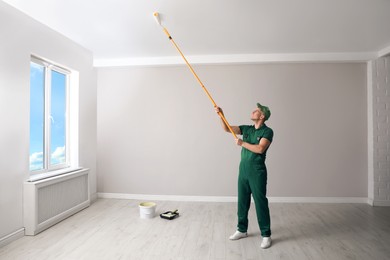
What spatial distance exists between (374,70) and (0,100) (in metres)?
5.00

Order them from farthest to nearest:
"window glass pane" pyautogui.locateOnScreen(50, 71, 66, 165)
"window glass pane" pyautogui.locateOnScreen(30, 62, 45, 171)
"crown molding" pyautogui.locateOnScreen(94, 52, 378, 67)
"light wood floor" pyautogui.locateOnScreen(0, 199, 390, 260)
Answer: "crown molding" pyautogui.locateOnScreen(94, 52, 378, 67) < "window glass pane" pyautogui.locateOnScreen(50, 71, 66, 165) < "window glass pane" pyautogui.locateOnScreen(30, 62, 45, 171) < "light wood floor" pyautogui.locateOnScreen(0, 199, 390, 260)

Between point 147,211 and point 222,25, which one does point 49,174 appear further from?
point 222,25

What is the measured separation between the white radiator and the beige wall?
0.80 meters

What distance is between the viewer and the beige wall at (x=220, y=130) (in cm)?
427

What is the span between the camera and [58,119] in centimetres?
374

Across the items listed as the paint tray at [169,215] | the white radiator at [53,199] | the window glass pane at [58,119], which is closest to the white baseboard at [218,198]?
the white radiator at [53,199]

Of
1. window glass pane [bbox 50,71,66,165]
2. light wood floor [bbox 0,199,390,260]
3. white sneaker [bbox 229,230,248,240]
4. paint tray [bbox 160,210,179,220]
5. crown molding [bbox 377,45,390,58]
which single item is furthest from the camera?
crown molding [bbox 377,45,390,58]

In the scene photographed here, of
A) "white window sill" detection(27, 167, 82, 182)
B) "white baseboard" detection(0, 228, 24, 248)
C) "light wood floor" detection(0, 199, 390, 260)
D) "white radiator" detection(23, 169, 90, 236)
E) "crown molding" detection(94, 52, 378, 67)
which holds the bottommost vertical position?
"light wood floor" detection(0, 199, 390, 260)

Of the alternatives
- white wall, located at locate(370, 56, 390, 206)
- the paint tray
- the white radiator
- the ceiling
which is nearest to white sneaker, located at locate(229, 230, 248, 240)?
→ the paint tray

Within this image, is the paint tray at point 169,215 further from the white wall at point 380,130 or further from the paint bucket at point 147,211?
the white wall at point 380,130

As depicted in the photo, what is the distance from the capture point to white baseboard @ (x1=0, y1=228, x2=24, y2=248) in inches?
101

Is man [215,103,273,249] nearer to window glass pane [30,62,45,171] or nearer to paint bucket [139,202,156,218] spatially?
paint bucket [139,202,156,218]

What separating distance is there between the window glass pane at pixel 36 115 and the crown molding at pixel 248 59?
1.32 metres

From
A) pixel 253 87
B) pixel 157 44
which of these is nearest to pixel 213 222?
pixel 253 87
